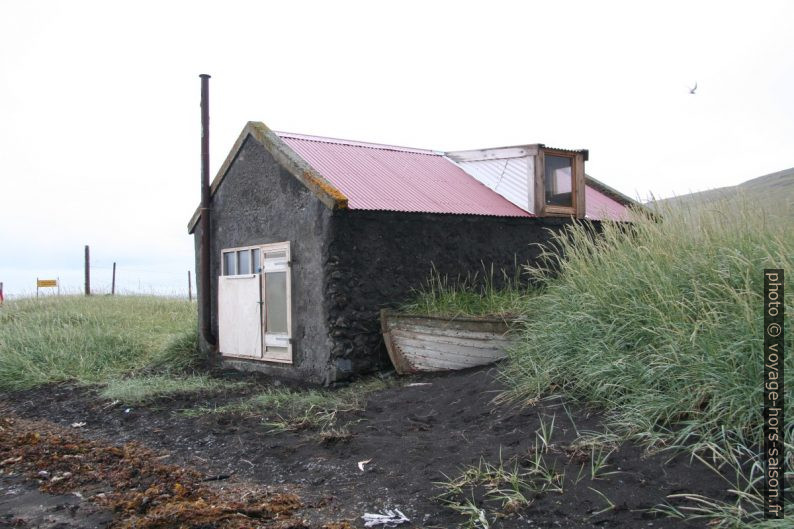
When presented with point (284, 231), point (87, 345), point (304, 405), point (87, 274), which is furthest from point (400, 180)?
point (87, 274)

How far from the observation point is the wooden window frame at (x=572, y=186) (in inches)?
463

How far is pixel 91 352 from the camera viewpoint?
13930 mm

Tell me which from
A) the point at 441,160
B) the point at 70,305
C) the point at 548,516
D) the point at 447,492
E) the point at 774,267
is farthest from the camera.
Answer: the point at 70,305

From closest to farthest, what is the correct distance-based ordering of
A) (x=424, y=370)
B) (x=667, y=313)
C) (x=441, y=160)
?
1. (x=667, y=313)
2. (x=424, y=370)
3. (x=441, y=160)

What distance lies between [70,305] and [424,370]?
44.4ft

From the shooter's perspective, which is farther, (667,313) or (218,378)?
(218,378)

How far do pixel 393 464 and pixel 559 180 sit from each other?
297 inches

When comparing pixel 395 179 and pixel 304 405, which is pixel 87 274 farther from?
pixel 304 405

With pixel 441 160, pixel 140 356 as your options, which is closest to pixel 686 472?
pixel 441 160

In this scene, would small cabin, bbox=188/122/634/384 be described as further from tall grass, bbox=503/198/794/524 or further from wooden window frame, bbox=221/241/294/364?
tall grass, bbox=503/198/794/524

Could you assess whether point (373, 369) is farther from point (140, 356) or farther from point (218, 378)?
point (140, 356)

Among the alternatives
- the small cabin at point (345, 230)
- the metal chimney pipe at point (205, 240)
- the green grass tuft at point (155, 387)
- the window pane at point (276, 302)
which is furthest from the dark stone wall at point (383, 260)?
the metal chimney pipe at point (205, 240)

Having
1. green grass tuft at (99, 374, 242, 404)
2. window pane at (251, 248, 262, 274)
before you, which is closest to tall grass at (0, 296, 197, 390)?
green grass tuft at (99, 374, 242, 404)

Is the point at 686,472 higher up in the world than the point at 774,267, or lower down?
lower down
